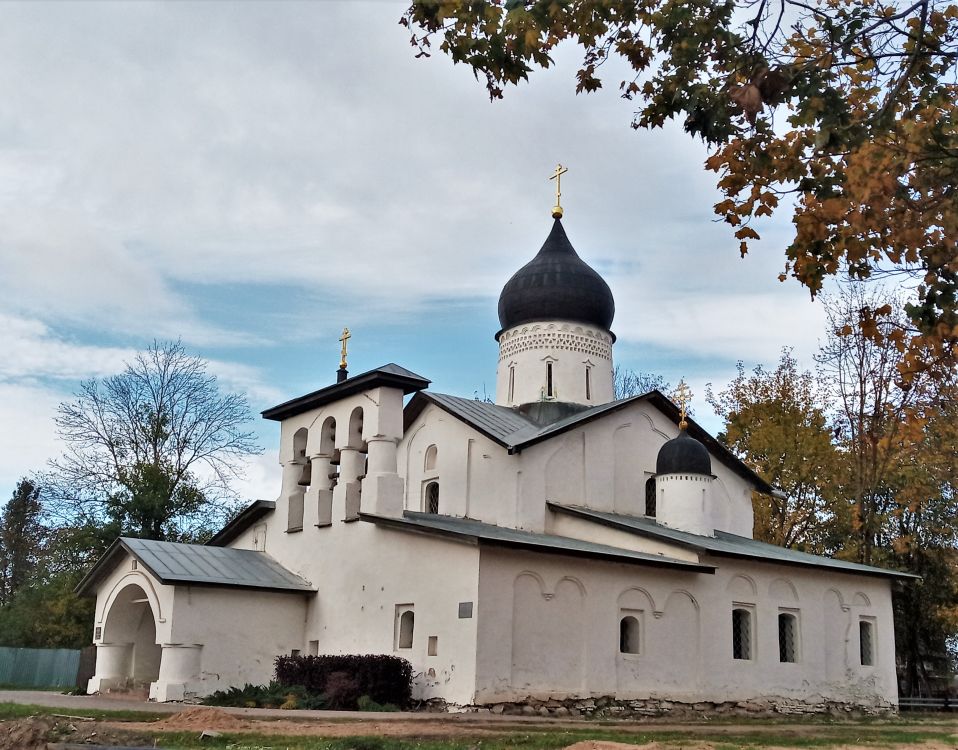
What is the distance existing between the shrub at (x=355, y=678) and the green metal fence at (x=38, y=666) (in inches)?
513

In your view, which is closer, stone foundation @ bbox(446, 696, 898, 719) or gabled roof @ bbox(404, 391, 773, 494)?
stone foundation @ bbox(446, 696, 898, 719)

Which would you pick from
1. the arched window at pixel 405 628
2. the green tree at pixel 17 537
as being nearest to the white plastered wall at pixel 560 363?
the arched window at pixel 405 628

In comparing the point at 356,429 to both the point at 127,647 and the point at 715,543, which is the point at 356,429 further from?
the point at 715,543

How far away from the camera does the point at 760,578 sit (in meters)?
19.7

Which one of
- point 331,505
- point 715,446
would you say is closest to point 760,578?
point 715,446

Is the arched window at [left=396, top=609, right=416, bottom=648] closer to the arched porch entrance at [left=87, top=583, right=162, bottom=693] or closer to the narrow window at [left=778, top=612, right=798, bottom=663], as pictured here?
the arched porch entrance at [left=87, top=583, right=162, bottom=693]

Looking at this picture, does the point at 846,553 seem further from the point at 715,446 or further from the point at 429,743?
the point at 429,743

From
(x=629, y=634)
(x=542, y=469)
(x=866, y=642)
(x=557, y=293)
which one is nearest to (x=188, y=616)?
(x=542, y=469)

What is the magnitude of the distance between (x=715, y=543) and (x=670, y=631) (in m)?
2.33

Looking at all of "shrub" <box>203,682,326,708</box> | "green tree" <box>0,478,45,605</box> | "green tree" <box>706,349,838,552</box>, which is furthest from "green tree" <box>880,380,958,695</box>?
"green tree" <box>0,478,45,605</box>

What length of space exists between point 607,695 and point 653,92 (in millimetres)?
11181

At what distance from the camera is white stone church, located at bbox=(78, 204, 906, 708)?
1642 centimetres

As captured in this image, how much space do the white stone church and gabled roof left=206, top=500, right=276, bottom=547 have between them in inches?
3.1

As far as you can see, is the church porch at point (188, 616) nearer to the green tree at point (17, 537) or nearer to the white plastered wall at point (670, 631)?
the white plastered wall at point (670, 631)
